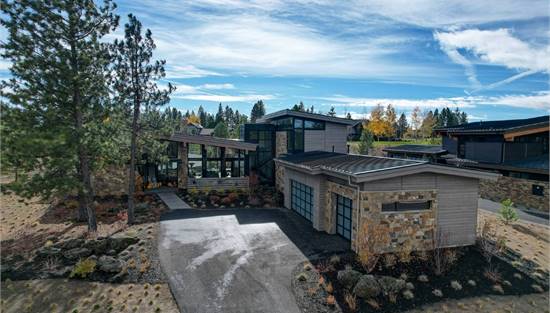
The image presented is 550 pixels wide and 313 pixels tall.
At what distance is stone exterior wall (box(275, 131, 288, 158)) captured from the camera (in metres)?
25.8

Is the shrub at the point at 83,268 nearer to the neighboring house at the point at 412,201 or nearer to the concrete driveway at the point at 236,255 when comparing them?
the concrete driveway at the point at 236,255

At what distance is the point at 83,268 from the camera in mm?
10539

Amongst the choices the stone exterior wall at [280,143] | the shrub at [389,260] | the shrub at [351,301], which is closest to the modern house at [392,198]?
the shrub at [389,260]

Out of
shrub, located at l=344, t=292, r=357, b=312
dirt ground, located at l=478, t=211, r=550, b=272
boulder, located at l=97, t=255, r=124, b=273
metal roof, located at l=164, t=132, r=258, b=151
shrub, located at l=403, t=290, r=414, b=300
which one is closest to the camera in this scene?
shrub, located at l=344, t=292, r=357, b=312

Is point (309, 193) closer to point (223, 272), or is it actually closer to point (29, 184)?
point (223, 272)

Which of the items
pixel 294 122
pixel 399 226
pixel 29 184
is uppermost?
pixel 294 122

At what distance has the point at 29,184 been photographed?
12688 mm

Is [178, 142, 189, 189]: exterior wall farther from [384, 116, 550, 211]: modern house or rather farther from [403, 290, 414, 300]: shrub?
[384, 116, 550, 211]: modern house

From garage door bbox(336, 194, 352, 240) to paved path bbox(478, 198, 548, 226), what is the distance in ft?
38.7

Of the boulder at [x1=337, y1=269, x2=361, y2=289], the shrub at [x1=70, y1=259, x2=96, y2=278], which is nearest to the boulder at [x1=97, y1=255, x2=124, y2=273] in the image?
the shrub at [x1=70, y1=259, x2=96, y2=278]

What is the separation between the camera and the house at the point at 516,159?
68.4ft

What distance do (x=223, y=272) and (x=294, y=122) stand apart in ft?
53.7

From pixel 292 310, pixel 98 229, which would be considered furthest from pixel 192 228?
pixel 292 310

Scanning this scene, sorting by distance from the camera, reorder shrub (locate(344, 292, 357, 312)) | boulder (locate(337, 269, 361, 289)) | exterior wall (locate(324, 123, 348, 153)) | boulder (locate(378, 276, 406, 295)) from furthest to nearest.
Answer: exterior wall (locate(324, 123, 348, 153)), boulder (locate(337, 269, 361, 289)), boulder (locate(378, 276, 406, 295)), shrub (locate(344, 292, 357, 312))
